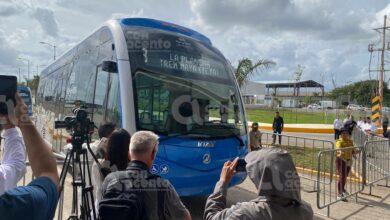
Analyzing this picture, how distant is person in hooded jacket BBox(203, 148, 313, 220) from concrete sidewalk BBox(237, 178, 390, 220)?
5.14 m

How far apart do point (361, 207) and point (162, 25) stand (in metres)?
5.43

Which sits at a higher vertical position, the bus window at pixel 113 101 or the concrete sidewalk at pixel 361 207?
the bus window at pixel 113 101

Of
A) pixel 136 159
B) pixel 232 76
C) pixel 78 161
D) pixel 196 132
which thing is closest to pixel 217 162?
pixel 196 132

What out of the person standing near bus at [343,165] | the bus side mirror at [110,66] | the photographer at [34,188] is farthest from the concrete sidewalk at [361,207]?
the photographer at [34,188]

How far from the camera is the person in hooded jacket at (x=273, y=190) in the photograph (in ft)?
8.20

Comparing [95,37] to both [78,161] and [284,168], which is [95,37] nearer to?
[78,161]

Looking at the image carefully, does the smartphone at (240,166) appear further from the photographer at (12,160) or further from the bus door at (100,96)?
the bus door at (100,96)

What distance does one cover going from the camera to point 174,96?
695 centimetres

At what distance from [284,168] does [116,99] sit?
473 centimetres

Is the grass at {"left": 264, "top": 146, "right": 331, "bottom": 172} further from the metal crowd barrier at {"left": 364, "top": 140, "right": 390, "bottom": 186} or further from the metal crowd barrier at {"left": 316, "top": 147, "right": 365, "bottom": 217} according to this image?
the metal crowd barrier at {"left": 364, "top": 140, "right": 390, "bottom": 186}

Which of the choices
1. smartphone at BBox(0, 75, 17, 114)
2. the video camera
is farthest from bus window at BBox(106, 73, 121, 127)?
smartphone at BBox(0, 75, 17, 114)

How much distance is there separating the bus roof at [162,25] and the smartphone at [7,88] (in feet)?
17.8

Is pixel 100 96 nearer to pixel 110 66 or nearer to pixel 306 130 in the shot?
pixel 110 66

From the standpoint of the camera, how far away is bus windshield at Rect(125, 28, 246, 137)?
22.1 ft
